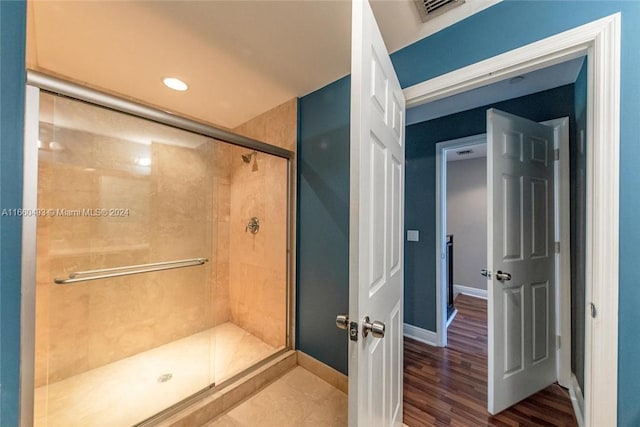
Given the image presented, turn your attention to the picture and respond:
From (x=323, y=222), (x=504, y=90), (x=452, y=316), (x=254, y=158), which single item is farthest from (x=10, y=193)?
(x=452, y=316)

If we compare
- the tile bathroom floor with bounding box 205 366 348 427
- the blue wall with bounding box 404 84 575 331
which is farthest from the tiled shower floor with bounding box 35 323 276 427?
the blue wall with bounding box 404 84 575 331

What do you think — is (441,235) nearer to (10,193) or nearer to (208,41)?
(208,41)

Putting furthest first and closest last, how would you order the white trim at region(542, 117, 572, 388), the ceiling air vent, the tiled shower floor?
1. the white trim at region(542, 117, 572, 388)
2. the tiled shower floor
3. the ceiling air vent

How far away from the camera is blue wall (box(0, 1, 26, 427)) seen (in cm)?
73

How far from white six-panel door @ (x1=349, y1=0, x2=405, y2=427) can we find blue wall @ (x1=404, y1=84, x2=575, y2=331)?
1.36m

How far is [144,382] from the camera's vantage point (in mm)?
1745

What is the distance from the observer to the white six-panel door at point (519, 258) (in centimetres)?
156

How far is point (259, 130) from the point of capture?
2.42 meters

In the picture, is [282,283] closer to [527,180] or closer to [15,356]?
[15,356]

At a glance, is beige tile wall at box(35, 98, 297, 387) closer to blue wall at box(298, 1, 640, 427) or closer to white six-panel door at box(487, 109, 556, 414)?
blue wall at box(298, 1, 640, 427)

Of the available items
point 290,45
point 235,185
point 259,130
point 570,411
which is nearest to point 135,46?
point 290,45

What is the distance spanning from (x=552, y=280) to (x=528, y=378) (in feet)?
2.47

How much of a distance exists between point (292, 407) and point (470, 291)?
12.4ft

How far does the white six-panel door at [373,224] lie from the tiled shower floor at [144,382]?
51.7 inches
